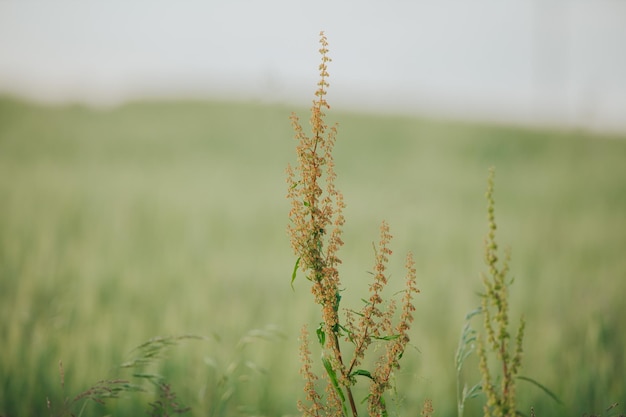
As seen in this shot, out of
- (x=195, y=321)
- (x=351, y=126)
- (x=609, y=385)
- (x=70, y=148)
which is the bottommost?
(x=609, y=385)

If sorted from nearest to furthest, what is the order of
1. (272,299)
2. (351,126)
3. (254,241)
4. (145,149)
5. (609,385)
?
1. (609,385)
2. (272,299)
3. (254,241)
4. (145,149)
5. (351,126)

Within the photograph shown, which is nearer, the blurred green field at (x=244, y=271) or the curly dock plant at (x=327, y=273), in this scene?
the curly dock plant at (x=327, y=273)

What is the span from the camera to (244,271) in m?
5.02

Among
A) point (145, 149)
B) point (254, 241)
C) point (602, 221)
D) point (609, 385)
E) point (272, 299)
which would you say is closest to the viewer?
point (609, 385)

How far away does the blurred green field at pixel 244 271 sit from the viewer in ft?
8.20

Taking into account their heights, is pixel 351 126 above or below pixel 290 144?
above

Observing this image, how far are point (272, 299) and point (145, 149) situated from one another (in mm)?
13236

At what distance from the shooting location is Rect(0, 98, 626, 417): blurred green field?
8.20 ft

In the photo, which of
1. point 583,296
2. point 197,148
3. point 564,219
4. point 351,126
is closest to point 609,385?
point 583,296

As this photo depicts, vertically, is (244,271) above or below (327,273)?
below

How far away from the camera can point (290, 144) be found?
Result: 1703 cm

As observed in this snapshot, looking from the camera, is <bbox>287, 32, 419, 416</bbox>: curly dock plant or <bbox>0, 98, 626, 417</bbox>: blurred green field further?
<bbox>0, 98, 626, 417</bbox>: blurred green field

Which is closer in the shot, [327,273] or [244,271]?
[327,273]

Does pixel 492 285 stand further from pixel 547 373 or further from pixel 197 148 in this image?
pixel 197 148
